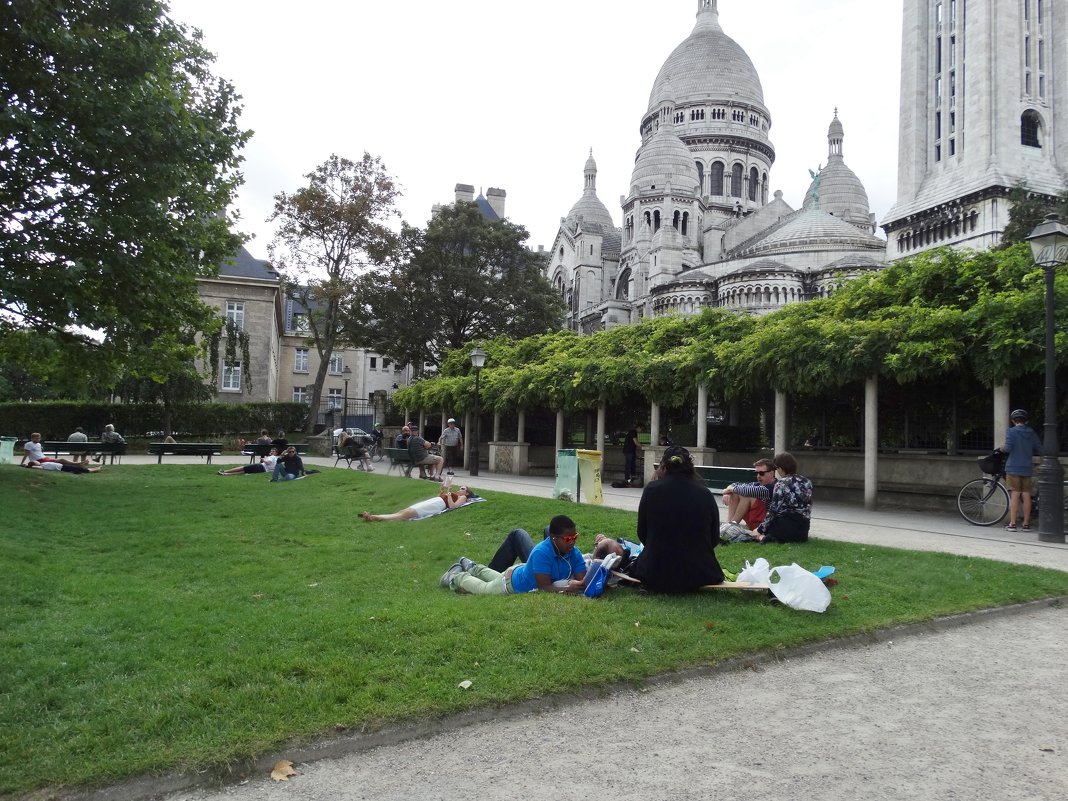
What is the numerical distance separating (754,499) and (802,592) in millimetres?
3401

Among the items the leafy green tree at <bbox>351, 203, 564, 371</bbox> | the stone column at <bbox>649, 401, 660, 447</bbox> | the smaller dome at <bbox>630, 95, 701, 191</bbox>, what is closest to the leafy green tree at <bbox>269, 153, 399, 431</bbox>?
the leafy green tree at <bbox>351, 203, 564, 371</bbox>

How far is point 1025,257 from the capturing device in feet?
46.2

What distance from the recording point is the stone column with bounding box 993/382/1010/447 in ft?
42.3

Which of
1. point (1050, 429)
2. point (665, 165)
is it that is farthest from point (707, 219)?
point (1050, 429)

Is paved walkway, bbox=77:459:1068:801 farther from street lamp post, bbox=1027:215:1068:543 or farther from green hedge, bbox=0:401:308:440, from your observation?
green hedge, bbox=0:401:308:440

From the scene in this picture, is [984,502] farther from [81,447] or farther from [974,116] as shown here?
[974,116]

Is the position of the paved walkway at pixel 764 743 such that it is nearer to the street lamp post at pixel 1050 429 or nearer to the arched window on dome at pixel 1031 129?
the street lamp post at pixel 1050 429

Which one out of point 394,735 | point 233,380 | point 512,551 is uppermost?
point 233,380

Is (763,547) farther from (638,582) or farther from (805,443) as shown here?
(805,443)

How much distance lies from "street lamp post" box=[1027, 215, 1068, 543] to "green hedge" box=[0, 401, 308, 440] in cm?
4147

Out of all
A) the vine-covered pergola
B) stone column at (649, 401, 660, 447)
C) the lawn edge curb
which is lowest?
the lawn edge curb

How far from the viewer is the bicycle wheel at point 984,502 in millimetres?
12484

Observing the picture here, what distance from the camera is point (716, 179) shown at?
294 ft

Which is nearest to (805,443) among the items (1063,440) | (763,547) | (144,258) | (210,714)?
(1063,440)
